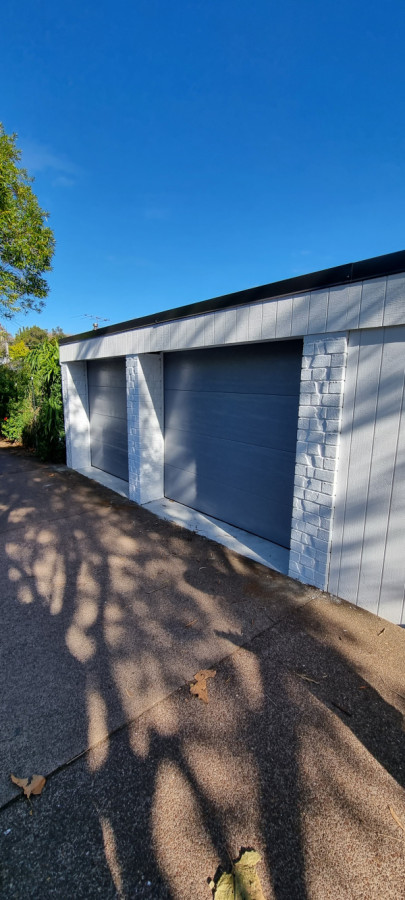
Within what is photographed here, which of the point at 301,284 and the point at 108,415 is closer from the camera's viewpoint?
the point at 301,284

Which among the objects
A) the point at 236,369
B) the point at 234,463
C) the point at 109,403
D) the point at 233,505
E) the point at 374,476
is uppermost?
the point at 236,369

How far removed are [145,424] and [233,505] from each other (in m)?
1.78

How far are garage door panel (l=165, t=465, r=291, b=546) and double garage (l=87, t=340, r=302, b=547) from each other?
0.01 m

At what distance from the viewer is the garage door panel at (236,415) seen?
3.66 m

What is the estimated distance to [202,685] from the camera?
2076 millimetres

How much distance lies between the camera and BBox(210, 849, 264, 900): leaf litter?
118 centimetres

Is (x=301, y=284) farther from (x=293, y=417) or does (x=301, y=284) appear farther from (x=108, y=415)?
(x=108, y=415)

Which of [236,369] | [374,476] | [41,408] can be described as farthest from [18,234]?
[374,476]

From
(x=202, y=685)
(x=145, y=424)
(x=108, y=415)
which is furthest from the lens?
(x=108, y=415)

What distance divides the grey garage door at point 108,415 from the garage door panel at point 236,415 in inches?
53.4

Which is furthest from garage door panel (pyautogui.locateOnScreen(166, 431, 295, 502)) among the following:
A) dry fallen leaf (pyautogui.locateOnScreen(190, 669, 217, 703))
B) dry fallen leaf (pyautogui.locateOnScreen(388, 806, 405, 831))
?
dry fallen leaf (pyautogui.locateOnScreen(388, 806, 405, 831))

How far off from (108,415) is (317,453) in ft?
15.3

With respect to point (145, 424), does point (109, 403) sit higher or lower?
higher

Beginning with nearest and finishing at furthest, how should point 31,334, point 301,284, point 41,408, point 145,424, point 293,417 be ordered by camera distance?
point 301,284
point 293,417
point 145,424
point 41,408
point 31,334
